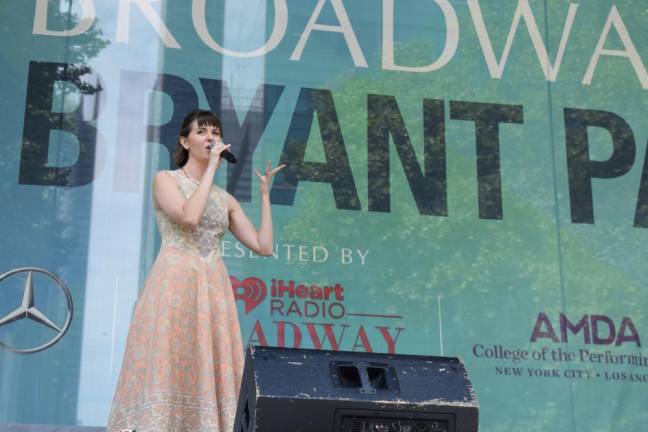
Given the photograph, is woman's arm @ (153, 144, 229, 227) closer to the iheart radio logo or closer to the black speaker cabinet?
the black speaker cabinet

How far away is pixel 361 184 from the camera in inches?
229

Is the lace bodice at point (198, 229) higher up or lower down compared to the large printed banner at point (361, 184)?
lower down

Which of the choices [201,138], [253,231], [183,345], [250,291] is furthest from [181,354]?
[250,291]

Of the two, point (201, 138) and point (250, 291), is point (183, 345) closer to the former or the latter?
point (201, 138)

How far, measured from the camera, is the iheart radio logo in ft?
17.9

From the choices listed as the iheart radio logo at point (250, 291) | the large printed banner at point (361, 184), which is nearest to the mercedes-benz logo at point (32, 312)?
the large printed banner at point (361, 184)

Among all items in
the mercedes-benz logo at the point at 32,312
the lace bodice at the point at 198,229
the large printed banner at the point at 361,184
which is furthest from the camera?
the large printed banner at the point at 361,184

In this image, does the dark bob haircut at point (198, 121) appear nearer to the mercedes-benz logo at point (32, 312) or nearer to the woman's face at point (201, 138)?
the woman's face at point (201, 138)

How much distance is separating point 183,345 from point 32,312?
6.68ft

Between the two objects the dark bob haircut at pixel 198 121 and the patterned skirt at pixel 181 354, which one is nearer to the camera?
the patterned skirt at pixel 181 354

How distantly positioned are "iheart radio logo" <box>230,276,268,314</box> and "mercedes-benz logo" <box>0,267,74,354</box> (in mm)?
825

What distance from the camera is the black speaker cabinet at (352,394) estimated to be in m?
2.46

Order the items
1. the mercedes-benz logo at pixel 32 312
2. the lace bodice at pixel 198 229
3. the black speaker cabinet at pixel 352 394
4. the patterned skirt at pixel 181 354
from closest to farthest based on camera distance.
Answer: the black speaker cabinet at pixel 352 394, the patterned skirt at pixel 181 354, the lace bodice at pixel 198 229, the mercedes-benz logo at pixel 32 312

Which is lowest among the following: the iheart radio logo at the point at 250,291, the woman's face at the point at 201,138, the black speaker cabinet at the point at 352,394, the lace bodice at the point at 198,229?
the black speaker cabinet at the point at 352,394
